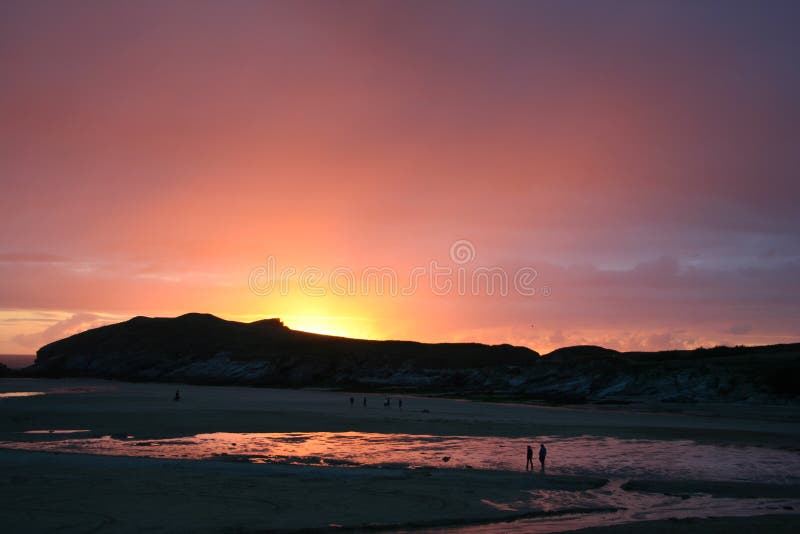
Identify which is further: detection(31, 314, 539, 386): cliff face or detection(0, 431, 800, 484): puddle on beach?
detection(31, 314, 539, 386): cliff face

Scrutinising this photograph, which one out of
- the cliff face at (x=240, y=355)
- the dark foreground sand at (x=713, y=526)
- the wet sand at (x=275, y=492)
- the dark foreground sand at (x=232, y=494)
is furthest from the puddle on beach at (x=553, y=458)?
the cliff face at (x=240, y=355)

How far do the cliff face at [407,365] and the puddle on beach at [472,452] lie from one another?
44.0m

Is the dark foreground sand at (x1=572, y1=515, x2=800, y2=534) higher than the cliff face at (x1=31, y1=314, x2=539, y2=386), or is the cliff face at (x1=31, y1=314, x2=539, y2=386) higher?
the cliff face at (x1=31, y1=314, x2=539, y2=386)

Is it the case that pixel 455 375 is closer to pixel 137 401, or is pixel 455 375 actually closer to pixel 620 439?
pixel 137 401

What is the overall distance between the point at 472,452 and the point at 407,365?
3983 inches

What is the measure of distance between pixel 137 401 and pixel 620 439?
162 feet

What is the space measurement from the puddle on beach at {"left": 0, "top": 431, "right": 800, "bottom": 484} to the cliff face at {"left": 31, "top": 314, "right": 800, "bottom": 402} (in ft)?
144

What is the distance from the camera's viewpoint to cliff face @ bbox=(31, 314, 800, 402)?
84.2 metres

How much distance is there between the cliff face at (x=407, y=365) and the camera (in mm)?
84250

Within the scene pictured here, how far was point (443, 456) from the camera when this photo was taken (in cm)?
3422

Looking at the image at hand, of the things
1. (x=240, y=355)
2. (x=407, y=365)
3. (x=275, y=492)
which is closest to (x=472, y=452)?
(x=275, y=492)

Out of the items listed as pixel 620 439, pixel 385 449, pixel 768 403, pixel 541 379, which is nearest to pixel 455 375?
pixel 541 379

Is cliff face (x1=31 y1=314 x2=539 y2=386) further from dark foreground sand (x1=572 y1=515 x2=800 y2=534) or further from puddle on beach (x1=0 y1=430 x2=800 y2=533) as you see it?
dark foreground sand (x1=572 y1=515 x2=800 y2=534)

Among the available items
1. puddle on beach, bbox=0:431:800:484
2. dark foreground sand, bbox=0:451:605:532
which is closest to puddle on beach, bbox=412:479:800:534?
dark foreground sand, bbox=0:451:605:532
